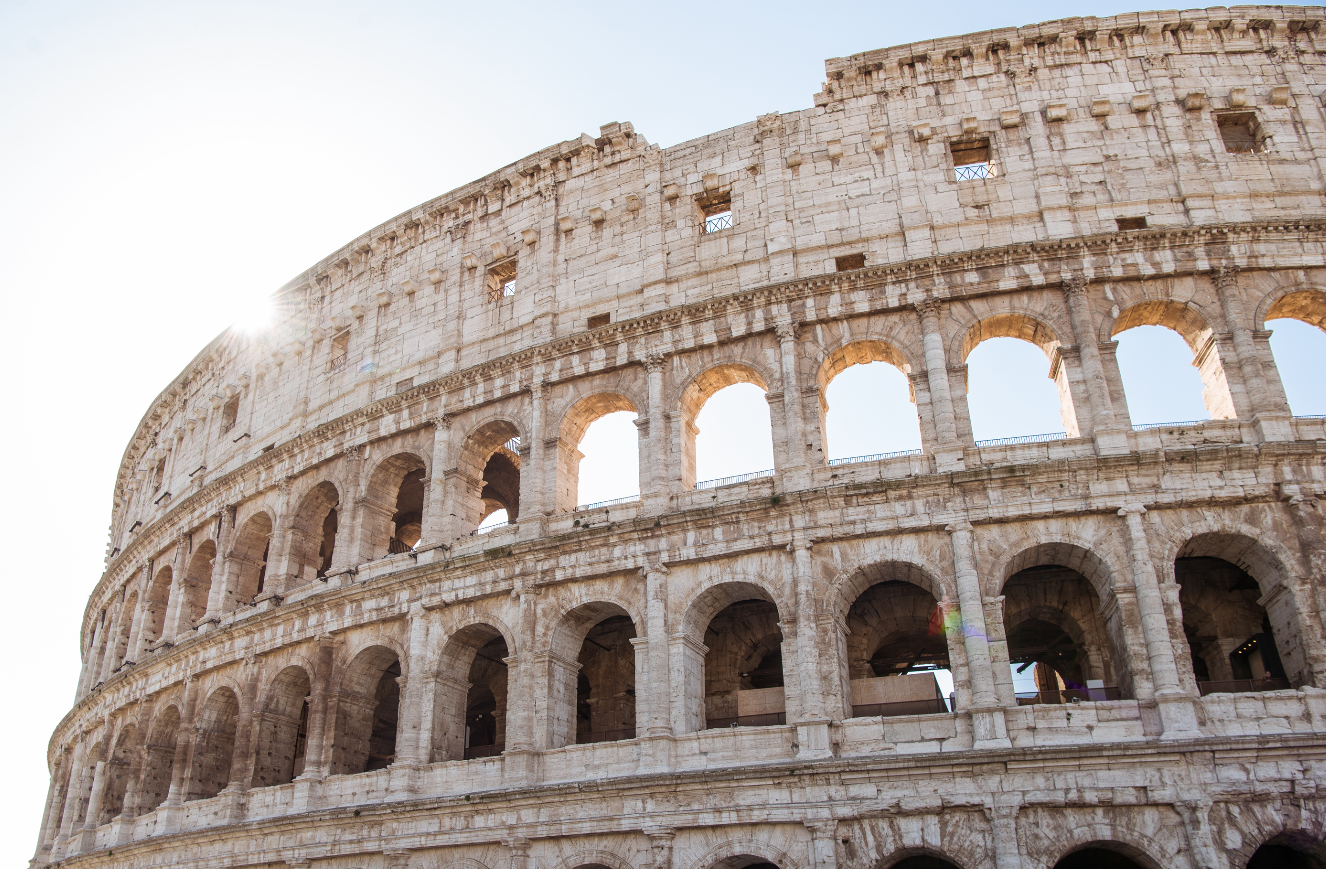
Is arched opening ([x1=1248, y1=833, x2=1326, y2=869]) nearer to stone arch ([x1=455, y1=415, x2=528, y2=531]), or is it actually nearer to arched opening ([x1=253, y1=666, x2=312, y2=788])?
stone arch ([x1=455, y1=415, x2=528, y2=531])

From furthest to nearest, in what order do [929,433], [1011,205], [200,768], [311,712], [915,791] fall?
1. [200,768]
2. [311,712]
3. [1011,205]
4. [929,433]
5. [915,791]

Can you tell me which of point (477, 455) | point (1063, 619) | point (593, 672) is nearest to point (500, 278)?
point (477, 455)

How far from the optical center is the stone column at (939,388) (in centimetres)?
1669

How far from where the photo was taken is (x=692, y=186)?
21203 millimetres

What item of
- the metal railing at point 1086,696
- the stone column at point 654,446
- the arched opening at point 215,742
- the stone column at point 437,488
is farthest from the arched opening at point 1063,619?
the arched opening at point 215,742

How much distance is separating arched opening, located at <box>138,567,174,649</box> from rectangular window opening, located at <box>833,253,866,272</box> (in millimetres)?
20445

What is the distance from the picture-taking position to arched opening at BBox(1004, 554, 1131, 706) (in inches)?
632

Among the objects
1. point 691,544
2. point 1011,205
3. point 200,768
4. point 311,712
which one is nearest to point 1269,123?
point 1011,205

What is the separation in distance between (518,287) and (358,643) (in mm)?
8303

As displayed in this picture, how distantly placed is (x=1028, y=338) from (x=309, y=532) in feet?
54.0

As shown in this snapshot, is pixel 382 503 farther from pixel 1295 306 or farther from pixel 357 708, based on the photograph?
pixel 1295 306

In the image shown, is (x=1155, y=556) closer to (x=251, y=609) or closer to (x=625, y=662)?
(x=625, y=662)

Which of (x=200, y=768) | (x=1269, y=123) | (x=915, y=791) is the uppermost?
(x=1269, y=123)

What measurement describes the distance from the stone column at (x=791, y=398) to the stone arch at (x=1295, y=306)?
7749 millimetres
